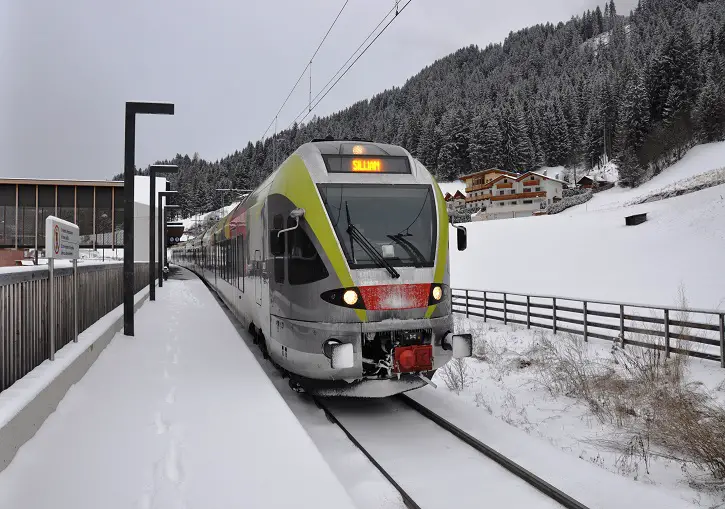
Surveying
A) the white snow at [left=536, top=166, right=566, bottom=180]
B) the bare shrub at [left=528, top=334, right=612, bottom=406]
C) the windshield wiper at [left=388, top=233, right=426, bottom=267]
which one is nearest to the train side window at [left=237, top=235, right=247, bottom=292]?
the windshield wiper at [left=388, top=233, right=426, bottom=267]

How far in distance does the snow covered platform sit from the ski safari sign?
5.84ft

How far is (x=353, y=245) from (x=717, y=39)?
368 ft

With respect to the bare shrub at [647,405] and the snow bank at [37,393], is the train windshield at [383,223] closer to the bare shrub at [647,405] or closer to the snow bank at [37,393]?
the bare shrub at [647,405]

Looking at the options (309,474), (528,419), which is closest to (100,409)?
(309,474)

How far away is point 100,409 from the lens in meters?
6.17

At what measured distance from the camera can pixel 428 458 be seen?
606cm

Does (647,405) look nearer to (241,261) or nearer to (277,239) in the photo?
(277,239)

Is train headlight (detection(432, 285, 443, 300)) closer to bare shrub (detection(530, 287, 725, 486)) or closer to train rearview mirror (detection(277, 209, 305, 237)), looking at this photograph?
train rearview mirror (detection(277, 209, 305, 237))

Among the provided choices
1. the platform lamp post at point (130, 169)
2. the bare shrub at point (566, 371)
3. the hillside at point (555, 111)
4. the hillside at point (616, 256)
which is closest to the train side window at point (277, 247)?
the bare shrub at point (566, 371)

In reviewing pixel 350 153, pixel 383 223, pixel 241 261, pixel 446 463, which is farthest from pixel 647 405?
pixel 241 261

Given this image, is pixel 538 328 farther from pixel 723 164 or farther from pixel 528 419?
pixel 723 164

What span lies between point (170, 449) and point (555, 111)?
127 m

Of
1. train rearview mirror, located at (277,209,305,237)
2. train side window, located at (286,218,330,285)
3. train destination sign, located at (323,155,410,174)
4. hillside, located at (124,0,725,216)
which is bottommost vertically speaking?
train side window, located at (286,218,330,285)

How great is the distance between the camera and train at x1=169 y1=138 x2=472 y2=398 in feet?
22.7
